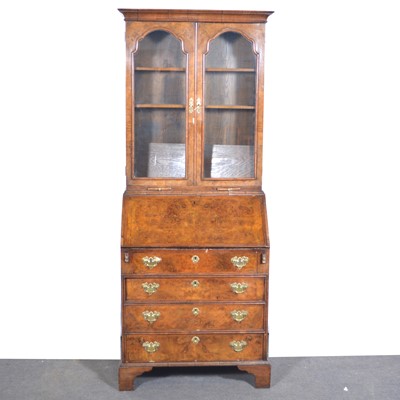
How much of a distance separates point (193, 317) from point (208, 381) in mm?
466

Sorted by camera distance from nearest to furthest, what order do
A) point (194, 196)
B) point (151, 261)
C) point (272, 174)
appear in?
point (151, 261)
point (194, 196)
point (272, 174)

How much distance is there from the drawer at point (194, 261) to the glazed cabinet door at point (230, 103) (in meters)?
0.44

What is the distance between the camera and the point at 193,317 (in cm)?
343

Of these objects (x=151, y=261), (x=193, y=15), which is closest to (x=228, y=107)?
(x=193, y=15)

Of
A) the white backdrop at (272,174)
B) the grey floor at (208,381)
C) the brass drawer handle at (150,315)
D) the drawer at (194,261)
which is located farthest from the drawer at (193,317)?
the white backdrop at (272,174)

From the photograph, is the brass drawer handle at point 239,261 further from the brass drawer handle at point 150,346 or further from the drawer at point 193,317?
the brass drawer handle at point 150,346

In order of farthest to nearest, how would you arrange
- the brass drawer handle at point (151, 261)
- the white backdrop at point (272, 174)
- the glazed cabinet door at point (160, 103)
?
1. the white backdrop at point (272, 174)
2. the glazed cabinet door at point (160, 103)
3. the brass drawer handle at point (151, 261)

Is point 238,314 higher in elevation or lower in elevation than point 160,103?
lower

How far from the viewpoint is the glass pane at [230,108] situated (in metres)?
3.53

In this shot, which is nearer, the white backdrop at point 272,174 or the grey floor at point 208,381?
the grey floor at point 208,381

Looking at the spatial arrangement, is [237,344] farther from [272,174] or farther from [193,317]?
[272,174]
